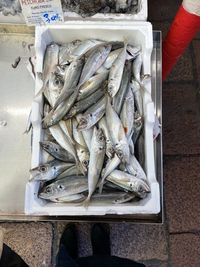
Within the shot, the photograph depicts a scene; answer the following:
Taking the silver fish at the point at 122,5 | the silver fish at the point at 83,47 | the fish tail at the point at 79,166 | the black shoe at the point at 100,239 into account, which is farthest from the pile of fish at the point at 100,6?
the black shoe at the point at 100,239

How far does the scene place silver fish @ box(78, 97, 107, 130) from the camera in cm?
120

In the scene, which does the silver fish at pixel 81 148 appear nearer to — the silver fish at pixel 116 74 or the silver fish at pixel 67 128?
the silver fish at pixel 67 128

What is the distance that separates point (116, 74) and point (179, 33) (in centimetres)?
36

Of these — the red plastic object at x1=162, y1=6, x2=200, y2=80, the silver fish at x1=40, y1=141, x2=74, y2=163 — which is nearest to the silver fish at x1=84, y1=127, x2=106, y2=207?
the silver fish at x1=40, y1=141, x2=74, y2=163

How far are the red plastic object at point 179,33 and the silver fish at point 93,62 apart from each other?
320mm

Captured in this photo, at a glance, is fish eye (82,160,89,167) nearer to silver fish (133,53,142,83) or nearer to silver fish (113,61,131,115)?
silver fish (113,61,131,115)

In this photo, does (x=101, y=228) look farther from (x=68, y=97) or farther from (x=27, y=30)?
(x=27, y=30)

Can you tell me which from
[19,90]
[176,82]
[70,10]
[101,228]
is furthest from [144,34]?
[101,228]

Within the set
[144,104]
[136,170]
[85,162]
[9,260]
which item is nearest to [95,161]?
[85,162]

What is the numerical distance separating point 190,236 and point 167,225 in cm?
13

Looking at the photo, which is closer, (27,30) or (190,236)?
(27,30)

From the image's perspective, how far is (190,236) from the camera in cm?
176

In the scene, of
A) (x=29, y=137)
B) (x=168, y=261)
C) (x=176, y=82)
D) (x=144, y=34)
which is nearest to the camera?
(x=144, y=34)

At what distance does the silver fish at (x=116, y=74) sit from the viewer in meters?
1.25
